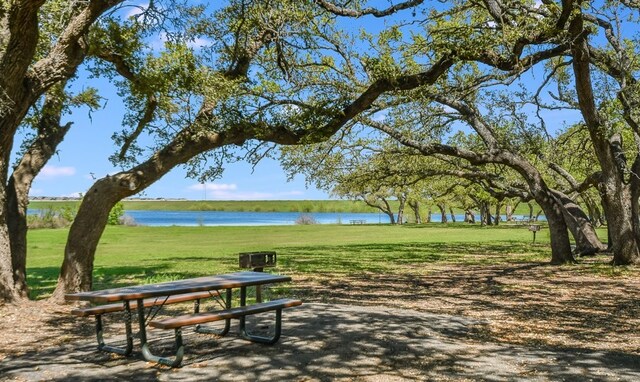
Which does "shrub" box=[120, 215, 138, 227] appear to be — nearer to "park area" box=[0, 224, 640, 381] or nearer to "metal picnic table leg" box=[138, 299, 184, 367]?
"park area" box=[0, 224, 640, 381]

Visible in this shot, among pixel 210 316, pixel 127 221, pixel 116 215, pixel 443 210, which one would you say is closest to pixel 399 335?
pixel 210 316

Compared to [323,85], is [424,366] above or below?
below

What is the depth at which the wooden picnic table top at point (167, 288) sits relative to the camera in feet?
19.6

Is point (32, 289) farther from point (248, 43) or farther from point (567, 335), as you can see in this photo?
point (567, 335)

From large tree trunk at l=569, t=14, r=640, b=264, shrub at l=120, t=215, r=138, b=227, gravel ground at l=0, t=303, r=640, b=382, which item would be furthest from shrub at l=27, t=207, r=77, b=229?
gravel ground at l=0, t=303, r=640, b=382

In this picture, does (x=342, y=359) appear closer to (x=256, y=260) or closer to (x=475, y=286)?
(x=256, y=260)

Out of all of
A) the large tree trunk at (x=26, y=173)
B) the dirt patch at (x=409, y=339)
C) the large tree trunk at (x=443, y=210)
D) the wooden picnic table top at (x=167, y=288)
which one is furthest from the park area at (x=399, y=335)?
the large tree trunk at (x=443, y=210)

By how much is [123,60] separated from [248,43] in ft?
8.54

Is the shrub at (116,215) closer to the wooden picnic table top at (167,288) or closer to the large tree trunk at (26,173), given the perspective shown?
the large tree trunk at (26,173)

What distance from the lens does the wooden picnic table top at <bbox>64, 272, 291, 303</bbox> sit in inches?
235

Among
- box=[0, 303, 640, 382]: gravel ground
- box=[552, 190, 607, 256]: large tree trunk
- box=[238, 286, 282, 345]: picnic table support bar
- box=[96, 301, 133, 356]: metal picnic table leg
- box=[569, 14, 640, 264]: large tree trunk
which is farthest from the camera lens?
box=[552, 190, 607, 256]: large tree trunk

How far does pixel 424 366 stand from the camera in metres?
5.96

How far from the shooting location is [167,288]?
20.9 feet

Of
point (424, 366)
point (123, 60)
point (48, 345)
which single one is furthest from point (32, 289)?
point (424, 366)
